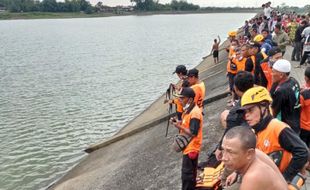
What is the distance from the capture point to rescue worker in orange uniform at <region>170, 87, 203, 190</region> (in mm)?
6496

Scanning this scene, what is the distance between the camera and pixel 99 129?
1875 cm

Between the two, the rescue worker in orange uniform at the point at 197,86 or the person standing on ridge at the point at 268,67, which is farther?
the rescue worker in orange uniform at the point at 197,86

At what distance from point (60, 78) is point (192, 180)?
2660 cm

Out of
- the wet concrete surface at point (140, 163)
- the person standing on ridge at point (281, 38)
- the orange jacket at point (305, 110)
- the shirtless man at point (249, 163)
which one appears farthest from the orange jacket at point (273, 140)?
the person standing on ridge at point (281, 38)

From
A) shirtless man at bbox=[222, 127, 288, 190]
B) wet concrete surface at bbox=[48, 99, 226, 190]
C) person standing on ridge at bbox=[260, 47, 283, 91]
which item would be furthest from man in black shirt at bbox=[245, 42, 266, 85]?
shirtless man at bbox=[222, 127, 288, 190]

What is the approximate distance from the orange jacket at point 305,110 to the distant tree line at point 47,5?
169 meters

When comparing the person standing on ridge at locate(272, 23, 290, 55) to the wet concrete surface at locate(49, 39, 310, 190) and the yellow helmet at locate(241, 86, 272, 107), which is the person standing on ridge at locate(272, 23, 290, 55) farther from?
the yellow helmet at locate(241, 86, 272, 107)

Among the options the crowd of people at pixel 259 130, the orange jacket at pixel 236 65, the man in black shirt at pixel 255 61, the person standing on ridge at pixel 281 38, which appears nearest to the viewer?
the crowd of people at pixel 259 130

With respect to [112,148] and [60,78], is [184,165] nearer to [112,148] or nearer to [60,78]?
[112,148]

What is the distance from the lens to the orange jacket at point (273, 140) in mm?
4344

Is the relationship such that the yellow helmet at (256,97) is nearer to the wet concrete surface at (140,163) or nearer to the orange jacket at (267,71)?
the orange jacket at (267,71)

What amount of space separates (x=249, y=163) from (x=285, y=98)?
8.54ft

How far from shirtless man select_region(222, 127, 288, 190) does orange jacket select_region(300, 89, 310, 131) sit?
3.27 meters

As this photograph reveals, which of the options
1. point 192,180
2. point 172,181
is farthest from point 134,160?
point 192,180
